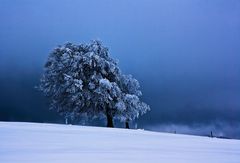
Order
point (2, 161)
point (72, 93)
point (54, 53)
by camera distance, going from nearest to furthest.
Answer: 1. point (2, 161)
2. point (72, 93)
3. point (54, 53)

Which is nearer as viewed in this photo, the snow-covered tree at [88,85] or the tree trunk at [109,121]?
the snow-covered tree at [88,85]

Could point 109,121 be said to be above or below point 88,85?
below

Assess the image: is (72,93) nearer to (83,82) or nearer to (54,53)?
(83,82)

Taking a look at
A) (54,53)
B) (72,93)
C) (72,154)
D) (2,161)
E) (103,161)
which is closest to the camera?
(2,161)

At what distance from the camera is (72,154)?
13.7ft

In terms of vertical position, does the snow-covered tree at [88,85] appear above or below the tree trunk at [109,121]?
above

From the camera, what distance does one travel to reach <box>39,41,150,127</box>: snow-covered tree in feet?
73.6

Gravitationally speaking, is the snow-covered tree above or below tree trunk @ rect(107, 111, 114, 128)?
above

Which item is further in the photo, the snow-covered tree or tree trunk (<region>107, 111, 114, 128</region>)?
tree trunk (<region>107, 111, 114, 128</region>)

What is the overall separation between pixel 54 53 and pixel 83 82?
143 inches

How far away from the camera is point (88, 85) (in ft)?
75.2

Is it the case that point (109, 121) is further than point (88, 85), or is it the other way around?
point (109, 121)

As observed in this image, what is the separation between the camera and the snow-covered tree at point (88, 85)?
22422 millimetres

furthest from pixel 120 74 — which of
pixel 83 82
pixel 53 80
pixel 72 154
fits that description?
pixel 72 154
